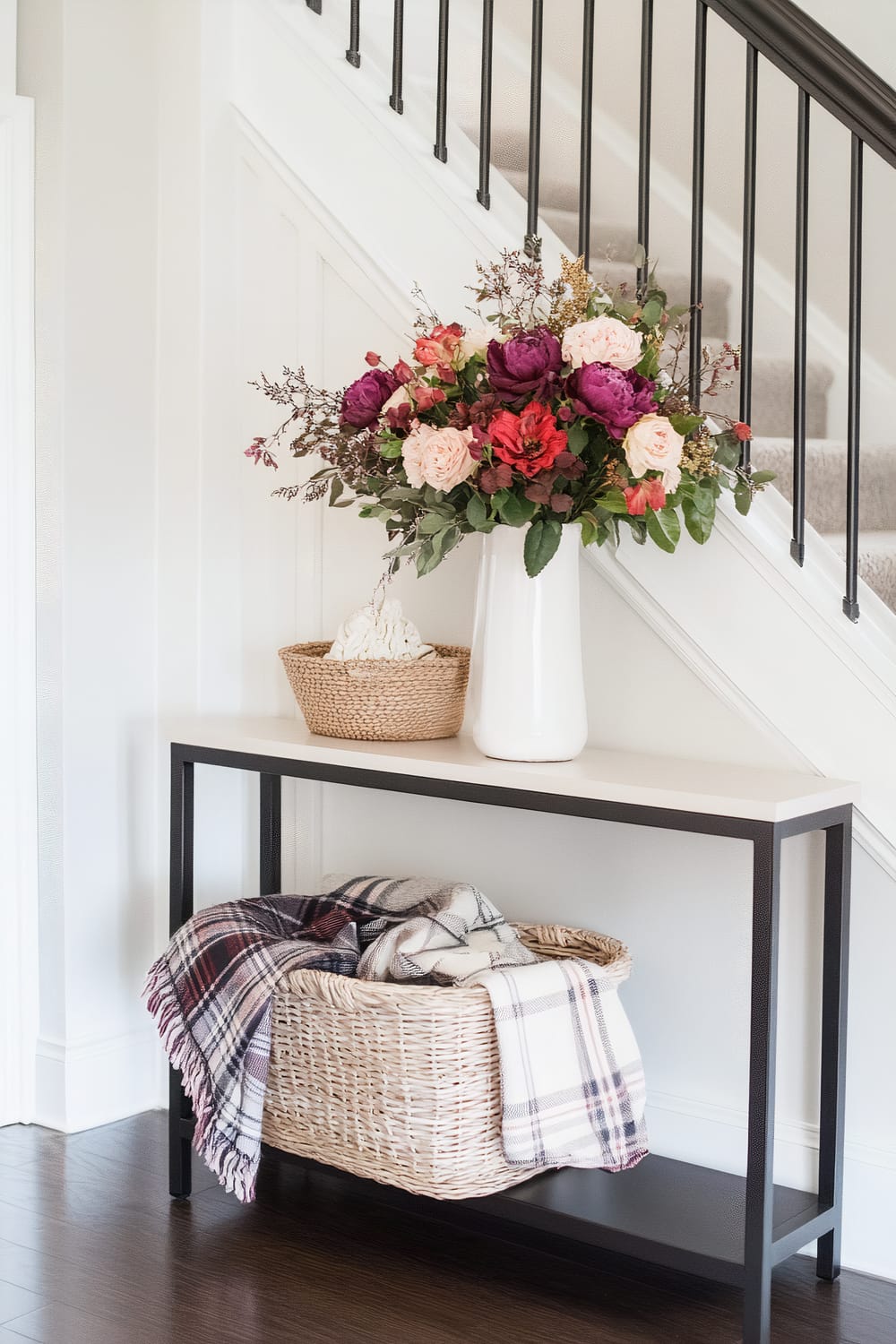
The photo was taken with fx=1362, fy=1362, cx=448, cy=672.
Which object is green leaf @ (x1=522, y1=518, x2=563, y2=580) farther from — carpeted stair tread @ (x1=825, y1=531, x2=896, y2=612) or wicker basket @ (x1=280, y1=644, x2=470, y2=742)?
carpeted stair tread @ (x1=825, y1=531, x2=896, y2=612)

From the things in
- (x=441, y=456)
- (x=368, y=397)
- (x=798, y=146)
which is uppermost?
(x=798, y=146)

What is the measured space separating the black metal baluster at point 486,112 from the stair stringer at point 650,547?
0.10ft

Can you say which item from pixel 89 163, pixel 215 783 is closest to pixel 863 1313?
pixel 215 783

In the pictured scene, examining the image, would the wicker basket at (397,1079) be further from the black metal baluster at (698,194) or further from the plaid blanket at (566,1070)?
the black metal baluster at (698,194)

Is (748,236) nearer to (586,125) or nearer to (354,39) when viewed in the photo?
(586,125)

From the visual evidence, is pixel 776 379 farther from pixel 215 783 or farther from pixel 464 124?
pixel 215 783

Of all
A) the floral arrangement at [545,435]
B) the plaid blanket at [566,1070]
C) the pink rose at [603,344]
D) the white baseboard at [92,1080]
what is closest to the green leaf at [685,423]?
the floral arrangement at [545,435]

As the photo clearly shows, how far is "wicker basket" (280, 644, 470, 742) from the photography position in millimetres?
2115

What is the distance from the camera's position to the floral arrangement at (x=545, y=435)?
1785mm

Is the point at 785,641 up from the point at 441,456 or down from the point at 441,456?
down

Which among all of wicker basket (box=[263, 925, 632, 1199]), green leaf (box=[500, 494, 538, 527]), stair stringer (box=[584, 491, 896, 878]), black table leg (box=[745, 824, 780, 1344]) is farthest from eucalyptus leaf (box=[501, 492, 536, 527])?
wicker basket (box=[263, 925, 632, 1199])

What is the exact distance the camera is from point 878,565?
2367 mm

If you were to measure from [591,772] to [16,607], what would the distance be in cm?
123

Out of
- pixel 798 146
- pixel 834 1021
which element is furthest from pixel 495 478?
pixel 834 1021
